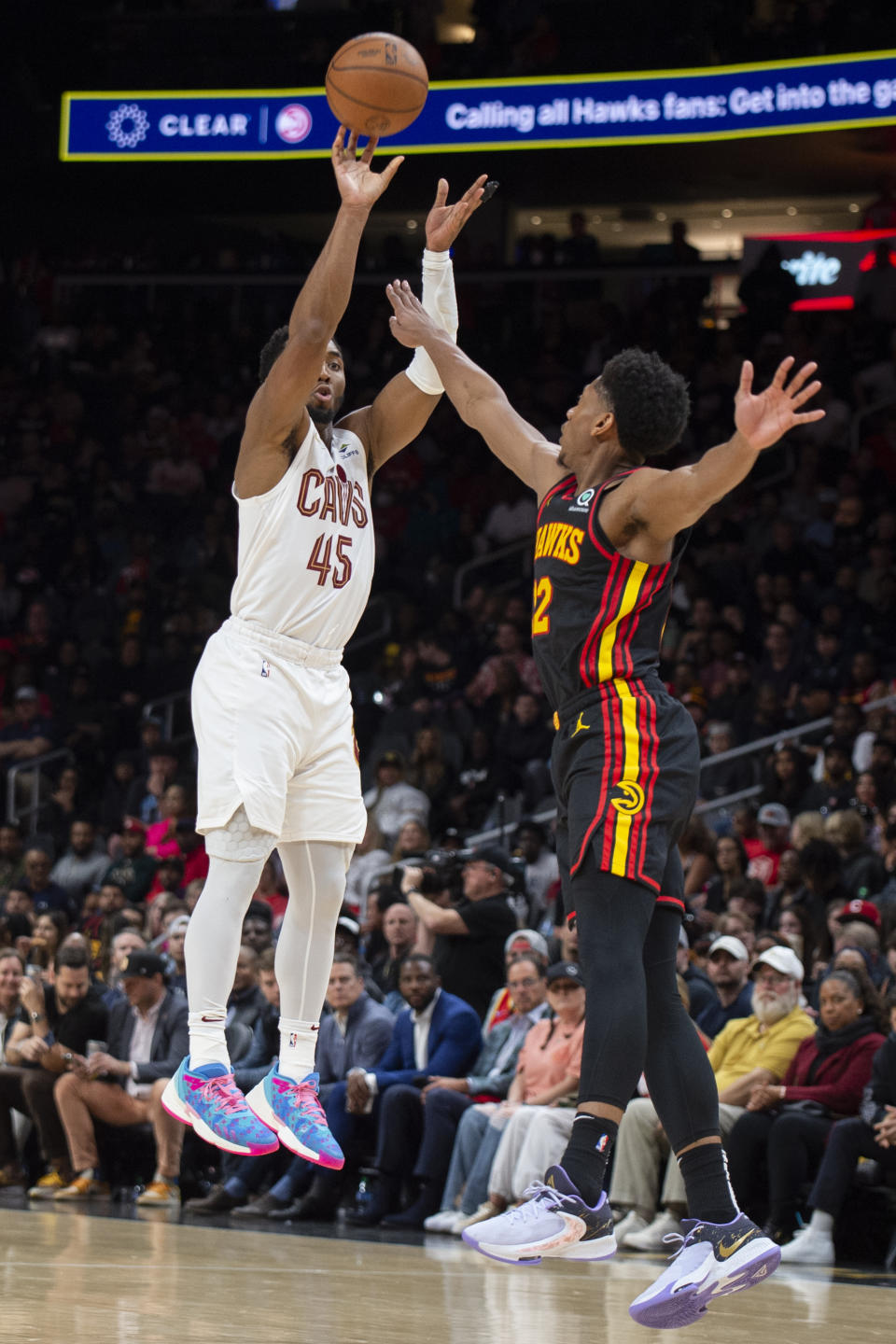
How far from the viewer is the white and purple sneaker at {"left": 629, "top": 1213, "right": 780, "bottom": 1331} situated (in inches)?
157

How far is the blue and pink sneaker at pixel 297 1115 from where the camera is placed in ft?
15.9

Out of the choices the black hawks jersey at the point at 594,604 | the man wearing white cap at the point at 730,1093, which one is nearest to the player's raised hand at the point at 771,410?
the black hawks jersey at the point at 594,604

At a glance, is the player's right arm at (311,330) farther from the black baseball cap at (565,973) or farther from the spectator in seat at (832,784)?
the spectator in seat at (832,784)

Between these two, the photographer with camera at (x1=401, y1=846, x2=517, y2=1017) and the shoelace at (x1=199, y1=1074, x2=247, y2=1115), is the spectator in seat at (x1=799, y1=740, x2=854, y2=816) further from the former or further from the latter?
the shoelace at (x1=199, y1=1074, x2=247, y2=1115)

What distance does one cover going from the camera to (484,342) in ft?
61.7

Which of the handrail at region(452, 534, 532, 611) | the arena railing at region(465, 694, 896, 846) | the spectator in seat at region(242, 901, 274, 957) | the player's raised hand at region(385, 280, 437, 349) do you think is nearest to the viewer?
the player's raised hand at region(385, 280, 437, 349)

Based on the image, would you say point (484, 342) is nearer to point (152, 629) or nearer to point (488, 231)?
point (488, 231)

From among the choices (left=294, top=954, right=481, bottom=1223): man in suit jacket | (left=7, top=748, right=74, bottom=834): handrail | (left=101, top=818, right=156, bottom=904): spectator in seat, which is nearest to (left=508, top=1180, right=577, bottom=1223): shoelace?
(left=294, top=954, right=481, bottom=1223): man in suit jacket

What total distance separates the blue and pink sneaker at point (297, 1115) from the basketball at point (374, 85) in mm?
2722

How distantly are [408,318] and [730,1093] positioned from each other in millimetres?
4592

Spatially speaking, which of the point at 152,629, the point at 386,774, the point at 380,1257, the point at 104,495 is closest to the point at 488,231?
the point at 104,495

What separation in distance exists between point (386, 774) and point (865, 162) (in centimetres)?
1037

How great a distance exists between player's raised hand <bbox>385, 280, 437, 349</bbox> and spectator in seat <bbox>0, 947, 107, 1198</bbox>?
608 cm

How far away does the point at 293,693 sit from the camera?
16.2 feet
